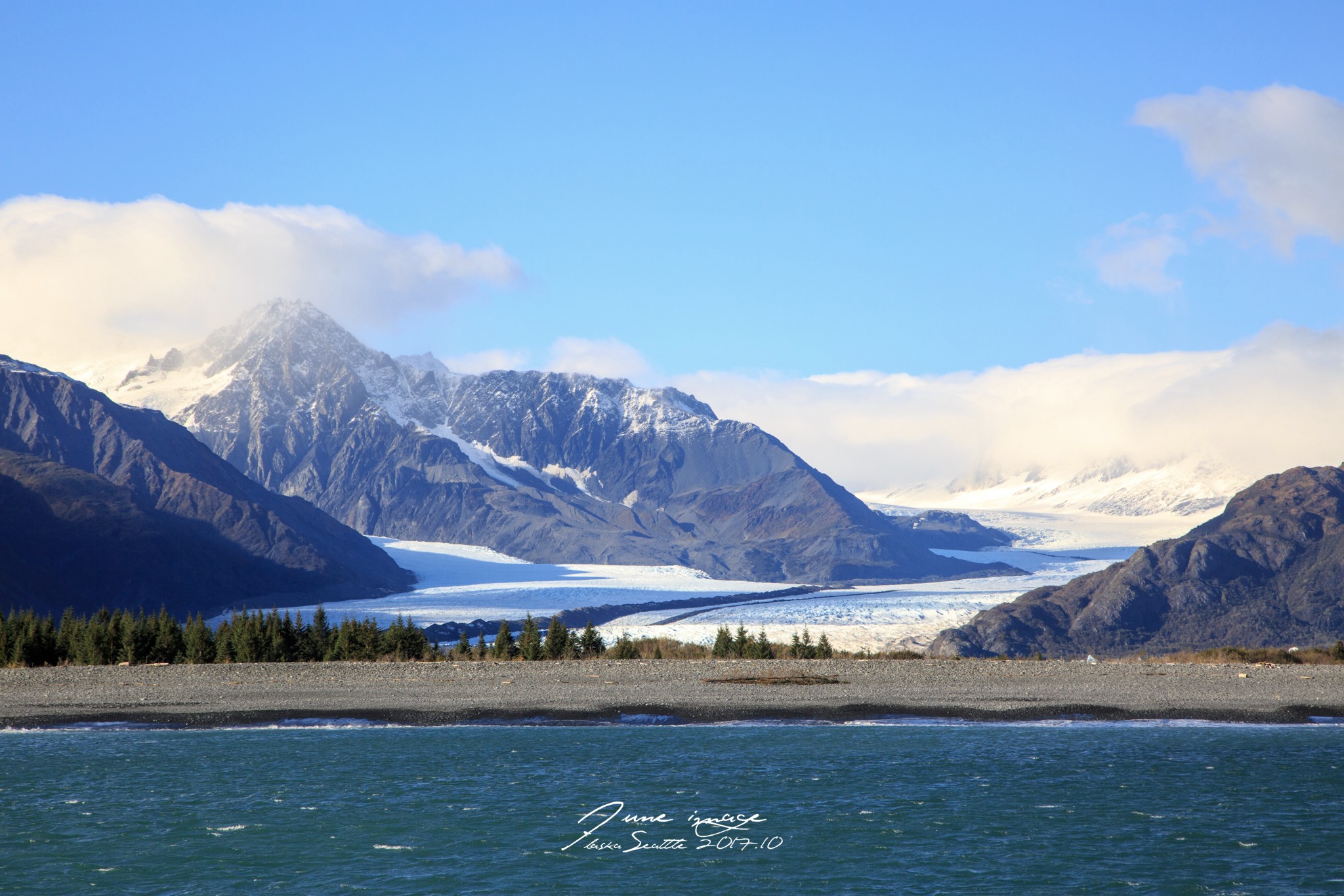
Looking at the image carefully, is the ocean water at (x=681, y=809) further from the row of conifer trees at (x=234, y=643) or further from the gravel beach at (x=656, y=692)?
the row of conifer trees at (x=234, y=643)

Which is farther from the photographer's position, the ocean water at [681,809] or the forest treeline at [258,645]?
the forest treeline at [258,645]

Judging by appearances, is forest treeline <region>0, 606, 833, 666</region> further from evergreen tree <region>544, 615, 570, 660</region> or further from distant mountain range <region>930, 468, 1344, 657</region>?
distant mountain range <region>930, 468, 1344, 657</region>

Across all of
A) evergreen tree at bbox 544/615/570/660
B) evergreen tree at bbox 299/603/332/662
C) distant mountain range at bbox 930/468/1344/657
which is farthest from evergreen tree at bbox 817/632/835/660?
distant mountain range at bbox 930/468/1344/657

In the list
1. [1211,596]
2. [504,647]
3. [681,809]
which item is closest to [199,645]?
[504,647]

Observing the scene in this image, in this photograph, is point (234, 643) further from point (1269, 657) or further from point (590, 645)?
point (1269, 657)

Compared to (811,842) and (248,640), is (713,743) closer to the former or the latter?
(811,842)
